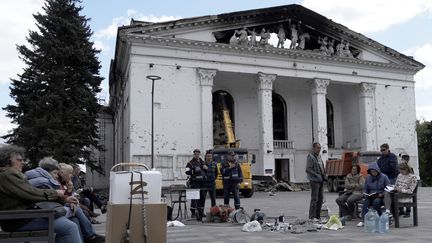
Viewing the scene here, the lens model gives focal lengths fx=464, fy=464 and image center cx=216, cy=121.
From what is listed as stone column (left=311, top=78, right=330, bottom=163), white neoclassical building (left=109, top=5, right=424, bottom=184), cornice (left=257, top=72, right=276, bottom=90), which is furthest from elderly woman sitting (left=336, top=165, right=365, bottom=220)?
stone column (left=311, top=78, right=330, bottom=163)

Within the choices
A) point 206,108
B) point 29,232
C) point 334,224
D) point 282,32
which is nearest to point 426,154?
point 282,32

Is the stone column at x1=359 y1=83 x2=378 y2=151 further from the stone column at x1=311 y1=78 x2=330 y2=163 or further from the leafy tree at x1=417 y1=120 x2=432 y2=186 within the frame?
the leafy tree at x1=417 y1=120 x2=432 y2=186

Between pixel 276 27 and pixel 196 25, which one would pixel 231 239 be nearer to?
pixel 196 25

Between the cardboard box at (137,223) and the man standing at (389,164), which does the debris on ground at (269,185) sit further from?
the cardboard box at (137,223)

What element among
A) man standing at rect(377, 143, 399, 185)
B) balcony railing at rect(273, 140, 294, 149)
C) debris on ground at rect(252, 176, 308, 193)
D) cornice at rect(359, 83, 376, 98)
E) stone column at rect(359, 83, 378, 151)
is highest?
cornice at rect(359, 83, 376, 98)

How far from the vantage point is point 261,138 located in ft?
111

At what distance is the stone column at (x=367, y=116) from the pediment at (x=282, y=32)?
2581 mm

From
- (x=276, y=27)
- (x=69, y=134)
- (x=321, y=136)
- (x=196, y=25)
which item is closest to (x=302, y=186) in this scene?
(x=321, y=136)

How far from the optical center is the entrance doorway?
37.4 meters

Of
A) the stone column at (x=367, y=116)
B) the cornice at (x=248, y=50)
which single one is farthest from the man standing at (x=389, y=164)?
the stone column at (x=367, y=116)

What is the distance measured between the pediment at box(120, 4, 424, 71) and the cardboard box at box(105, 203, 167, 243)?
24.5m

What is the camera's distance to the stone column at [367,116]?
38094 mm

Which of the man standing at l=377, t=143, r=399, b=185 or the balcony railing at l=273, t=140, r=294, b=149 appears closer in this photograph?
the man standing at l=377, t=143, r=399, b=185

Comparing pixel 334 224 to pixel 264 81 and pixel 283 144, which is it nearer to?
pixel 264 81
